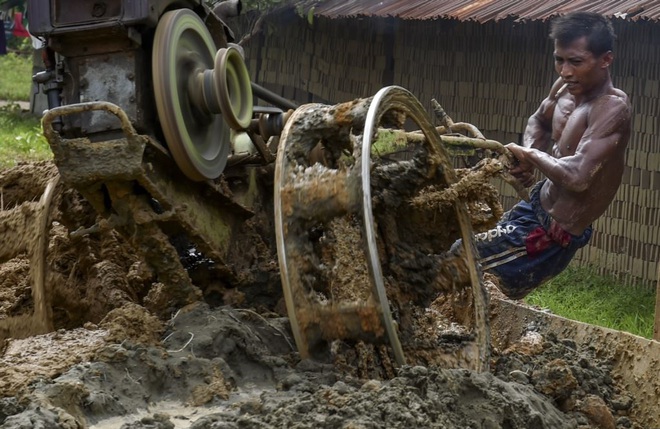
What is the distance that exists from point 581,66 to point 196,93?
259 centimetres

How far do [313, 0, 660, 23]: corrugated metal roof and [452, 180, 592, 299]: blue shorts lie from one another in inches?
62.0

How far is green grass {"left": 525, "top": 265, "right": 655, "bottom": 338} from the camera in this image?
27.3 ft

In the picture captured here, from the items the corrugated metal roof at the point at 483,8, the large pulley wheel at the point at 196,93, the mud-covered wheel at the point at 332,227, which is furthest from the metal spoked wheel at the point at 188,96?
the corrugated metal roof at the point at 483,8

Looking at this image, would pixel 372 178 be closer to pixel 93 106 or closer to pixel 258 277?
pixel 258 277

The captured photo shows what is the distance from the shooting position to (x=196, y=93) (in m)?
5.39

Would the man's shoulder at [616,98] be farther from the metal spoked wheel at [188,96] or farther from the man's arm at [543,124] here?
the metal spoked wheel at [188,96]

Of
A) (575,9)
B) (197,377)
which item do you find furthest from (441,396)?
Answer: (575,9)

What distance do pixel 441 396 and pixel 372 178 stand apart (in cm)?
126

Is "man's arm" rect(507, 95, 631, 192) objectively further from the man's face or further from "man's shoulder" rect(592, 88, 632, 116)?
the man's face

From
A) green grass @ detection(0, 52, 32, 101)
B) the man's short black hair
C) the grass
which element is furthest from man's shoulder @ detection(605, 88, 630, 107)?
green grass @ detection(0, 52, 32, 101)

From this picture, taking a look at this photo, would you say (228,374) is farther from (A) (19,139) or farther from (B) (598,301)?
(A) (19,139)

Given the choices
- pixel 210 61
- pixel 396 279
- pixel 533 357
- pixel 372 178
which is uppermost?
pixel 210 61

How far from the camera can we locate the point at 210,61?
18.7ft

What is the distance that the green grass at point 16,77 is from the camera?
22219mm
